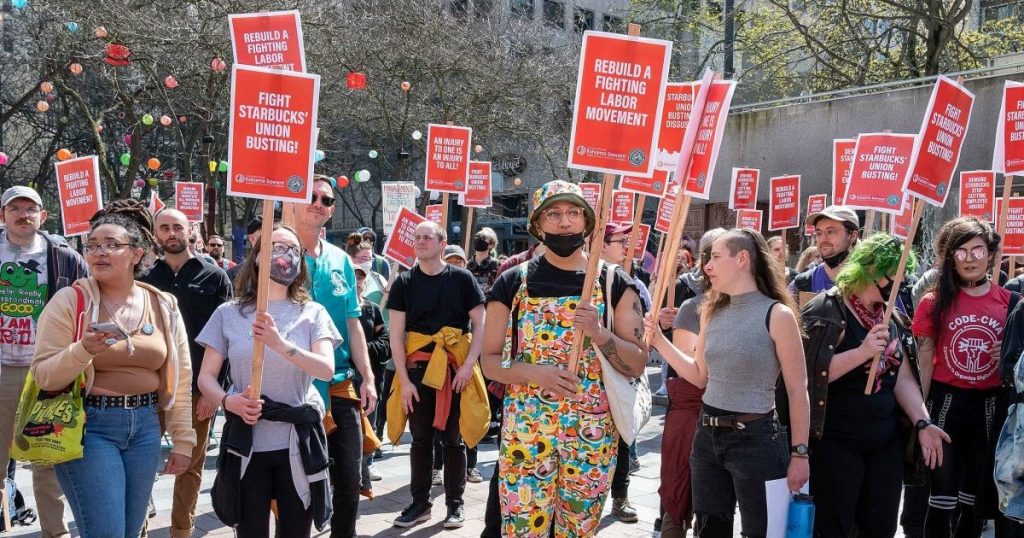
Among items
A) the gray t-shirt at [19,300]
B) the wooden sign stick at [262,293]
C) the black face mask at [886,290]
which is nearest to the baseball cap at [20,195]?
the gray t-shirt at [19,300]

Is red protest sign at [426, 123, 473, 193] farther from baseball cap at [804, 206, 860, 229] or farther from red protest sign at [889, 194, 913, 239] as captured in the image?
baseball cap at [804, 206, 860, 229]

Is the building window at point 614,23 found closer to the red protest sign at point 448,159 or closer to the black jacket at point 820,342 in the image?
the red protest sign at point 448,159

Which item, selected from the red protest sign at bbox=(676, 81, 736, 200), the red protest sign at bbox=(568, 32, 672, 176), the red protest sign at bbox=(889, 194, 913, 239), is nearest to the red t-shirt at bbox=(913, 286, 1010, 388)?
the red protest sign at bbox=(676, 81, 736, 200)

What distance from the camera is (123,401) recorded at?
4.15 metres

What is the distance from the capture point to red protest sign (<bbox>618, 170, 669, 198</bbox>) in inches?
291

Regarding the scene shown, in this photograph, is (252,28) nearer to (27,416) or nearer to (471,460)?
(27,416)

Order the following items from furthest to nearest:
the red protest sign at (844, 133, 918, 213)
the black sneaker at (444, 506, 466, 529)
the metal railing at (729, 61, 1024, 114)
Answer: the metal railing at (729, 61, 1024, 114) → the red protest sign at (844, 133, 918, 213) → the black sneaker at (444, 506, 466, 529)

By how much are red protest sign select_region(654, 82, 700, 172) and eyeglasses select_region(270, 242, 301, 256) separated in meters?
3.12

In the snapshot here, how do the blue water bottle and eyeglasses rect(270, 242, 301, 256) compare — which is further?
eyeglasses rect(270, 242, 301, 256)

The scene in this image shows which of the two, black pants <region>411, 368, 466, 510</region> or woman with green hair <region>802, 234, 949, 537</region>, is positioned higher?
woman with green hair <region>802, 234, 949, 537</region>

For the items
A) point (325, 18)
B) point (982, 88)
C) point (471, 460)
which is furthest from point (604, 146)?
point (325, 18)

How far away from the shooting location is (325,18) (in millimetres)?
18891

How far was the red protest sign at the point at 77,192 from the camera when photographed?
8102mm

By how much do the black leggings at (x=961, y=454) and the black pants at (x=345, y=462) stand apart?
3.06 meters
